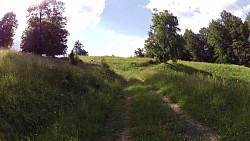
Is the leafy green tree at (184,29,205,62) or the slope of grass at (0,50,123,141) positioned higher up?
the leafy green tree at (184,29,205,62)

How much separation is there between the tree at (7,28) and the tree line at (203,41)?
85.2ft

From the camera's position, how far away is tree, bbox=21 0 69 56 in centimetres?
5138

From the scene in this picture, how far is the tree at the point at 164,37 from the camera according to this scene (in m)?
62.5

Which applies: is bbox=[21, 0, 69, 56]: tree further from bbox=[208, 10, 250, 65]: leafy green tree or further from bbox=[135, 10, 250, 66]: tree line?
bbox=[208, 10, 250, 65]: leafy green tree

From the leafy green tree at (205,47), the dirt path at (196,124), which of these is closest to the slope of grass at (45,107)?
the dirt path at (196,124)

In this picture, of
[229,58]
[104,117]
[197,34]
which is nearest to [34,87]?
[104,117]

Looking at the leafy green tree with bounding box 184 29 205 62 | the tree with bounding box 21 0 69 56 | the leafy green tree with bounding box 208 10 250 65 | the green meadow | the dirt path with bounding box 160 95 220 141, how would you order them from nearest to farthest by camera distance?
the dirt path with bounding box 160 95 220 141
the green meadow
the tree with bounding box 21 0 69 56
the leafy green tree with bounding box 208 10 250 65
the leafy green tree with bounding box 184 29 205 62

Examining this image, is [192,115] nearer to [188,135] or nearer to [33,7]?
[188,135]

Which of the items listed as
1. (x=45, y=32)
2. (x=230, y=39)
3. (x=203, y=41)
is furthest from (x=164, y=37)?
(x=203, y=41)

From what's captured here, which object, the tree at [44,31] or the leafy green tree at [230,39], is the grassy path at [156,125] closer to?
the tree at [44,31]

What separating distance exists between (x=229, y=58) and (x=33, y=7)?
57.4m

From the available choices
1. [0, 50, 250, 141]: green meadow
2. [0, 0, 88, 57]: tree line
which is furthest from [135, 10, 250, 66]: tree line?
[0, 50, 250, 141]: green meadow

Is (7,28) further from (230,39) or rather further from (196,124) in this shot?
(230,39)

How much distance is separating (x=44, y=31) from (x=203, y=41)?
222 feet
